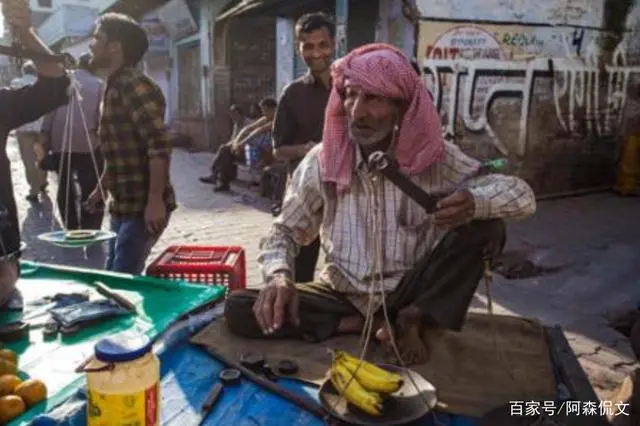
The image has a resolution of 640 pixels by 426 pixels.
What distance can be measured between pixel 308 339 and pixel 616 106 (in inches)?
346

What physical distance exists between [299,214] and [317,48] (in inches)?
52.5

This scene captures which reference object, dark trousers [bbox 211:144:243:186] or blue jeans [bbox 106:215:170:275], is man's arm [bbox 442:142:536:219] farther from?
dark trousers [bbox 211:144:243:186]

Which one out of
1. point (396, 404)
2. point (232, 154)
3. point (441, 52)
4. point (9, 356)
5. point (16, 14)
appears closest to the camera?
point (396, 404)

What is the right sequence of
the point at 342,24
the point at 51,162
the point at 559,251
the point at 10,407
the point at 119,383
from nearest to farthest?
the point at 119,383, the point at 10,407, the point at 51,162, the point at 559,251, the point at 342,24

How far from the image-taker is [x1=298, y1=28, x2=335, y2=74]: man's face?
352 centimetres

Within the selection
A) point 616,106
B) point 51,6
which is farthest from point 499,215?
point 51,6

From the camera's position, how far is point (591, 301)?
467cm

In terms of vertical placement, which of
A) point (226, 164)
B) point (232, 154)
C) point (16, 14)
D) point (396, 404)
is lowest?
point (226, 164)

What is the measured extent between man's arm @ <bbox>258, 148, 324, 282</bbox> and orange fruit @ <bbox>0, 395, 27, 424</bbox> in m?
1.09

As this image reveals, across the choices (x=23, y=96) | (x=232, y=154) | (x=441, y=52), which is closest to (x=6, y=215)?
(x=23, y=96)

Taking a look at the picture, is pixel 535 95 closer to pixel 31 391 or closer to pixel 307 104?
pixel 307 104

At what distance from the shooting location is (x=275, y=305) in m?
2.24

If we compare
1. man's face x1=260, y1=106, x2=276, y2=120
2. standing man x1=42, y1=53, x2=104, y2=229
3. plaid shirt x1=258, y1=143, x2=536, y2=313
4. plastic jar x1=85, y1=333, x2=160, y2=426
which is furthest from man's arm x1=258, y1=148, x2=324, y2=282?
man's face x1=260, y1=106, x2=276, y2=120

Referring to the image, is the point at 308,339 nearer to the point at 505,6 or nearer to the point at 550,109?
the point at 505,6
